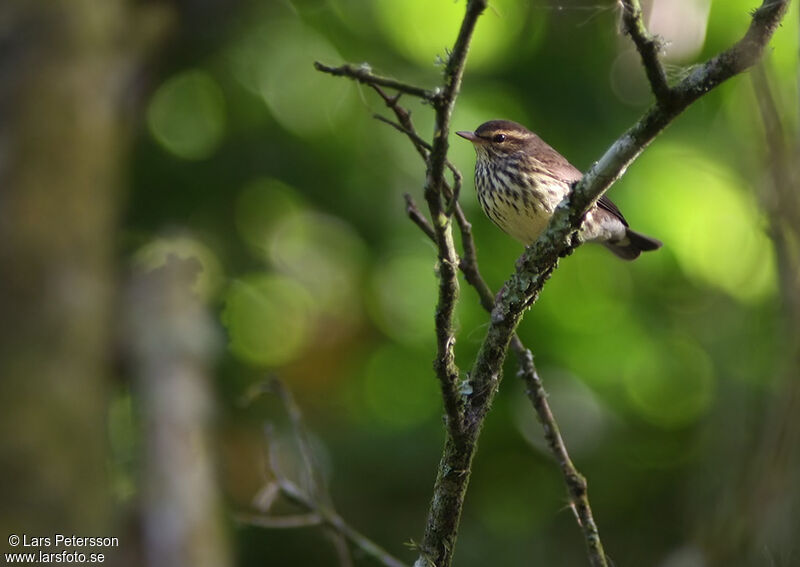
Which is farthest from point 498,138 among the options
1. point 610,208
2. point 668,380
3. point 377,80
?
point 377,80

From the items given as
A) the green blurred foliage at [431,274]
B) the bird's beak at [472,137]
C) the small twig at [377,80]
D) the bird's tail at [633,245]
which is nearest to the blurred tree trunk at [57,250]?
the green blurred foliage at [431,274]

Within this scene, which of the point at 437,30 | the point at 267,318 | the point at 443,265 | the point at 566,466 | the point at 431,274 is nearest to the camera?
the point at 443,265

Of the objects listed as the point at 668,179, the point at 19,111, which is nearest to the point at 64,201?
the point at 19,111

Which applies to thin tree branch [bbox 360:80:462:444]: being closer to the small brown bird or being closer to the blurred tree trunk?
the small brown bird

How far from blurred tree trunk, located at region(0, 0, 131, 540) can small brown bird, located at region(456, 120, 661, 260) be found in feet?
8.28

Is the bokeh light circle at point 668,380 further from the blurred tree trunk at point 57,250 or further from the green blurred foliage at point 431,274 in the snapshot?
the blurred tree trunk at point 57,250

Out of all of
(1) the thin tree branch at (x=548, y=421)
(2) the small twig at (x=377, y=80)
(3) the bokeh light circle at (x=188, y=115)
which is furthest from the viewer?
(3) the bokeh light circle at (x=188, y=115)

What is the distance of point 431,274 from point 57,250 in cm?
230

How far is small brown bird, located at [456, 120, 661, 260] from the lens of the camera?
4.75m

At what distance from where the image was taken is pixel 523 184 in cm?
476

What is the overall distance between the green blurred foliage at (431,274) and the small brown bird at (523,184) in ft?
2.01

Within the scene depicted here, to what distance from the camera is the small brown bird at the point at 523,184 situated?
4746 mm

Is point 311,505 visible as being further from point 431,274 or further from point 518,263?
point 431,274

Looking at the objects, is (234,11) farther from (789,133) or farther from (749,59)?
(749,59)
